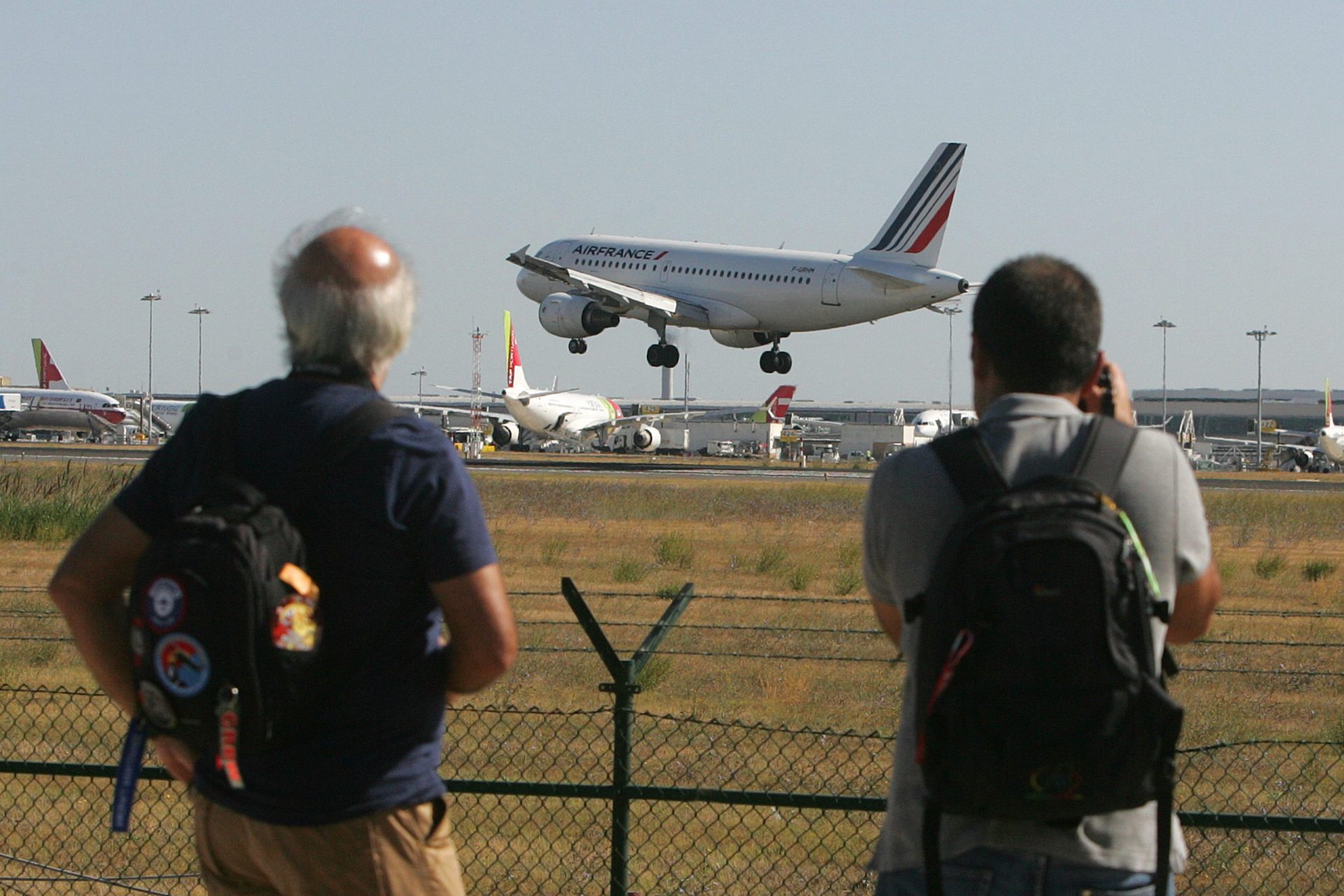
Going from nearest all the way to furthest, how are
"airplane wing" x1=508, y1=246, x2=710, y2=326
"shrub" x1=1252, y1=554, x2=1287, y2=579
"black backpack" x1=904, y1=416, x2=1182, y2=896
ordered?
"black backpack" x1=904, y1=416, x2=1182, y2=896 → "shrub" x1=1252, y1=554, x2=1287, y2=579 → "airplane wing" x1=508, y1=246, x2=710, y2=326

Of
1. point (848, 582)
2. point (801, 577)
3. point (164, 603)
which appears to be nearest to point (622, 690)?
point (164, 603)

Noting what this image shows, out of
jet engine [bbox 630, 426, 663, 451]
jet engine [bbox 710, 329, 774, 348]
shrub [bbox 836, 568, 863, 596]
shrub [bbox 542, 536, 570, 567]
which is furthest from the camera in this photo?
jet engine [bbox 630, 426, 663, 451]

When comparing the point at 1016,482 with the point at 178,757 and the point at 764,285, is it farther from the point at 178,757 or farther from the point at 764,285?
the point at 764,285

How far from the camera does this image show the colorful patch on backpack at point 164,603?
2826 mm

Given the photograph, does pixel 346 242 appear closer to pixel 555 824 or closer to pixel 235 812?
pixel 235 812

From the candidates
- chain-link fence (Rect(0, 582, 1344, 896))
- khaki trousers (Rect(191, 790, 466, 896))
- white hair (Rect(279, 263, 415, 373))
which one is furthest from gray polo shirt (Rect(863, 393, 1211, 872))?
chain-link fence (Rect(0, 582, 1344, 896))

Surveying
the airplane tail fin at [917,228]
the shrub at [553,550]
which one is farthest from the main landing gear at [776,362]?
the shrub at [553,550]

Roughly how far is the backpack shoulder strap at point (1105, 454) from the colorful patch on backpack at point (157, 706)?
5.72 ft

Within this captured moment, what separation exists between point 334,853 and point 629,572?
717 inches

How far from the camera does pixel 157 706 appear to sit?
9.61ft

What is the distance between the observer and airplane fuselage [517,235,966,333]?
39875mm

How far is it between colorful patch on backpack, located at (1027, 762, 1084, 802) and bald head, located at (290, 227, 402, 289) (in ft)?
5.19

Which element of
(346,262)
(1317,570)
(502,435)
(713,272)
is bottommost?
(502,435)

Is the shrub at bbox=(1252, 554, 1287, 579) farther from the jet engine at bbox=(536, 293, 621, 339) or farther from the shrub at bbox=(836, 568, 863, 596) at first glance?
the jet engine at bbox=(536, 293, 621, 339)
